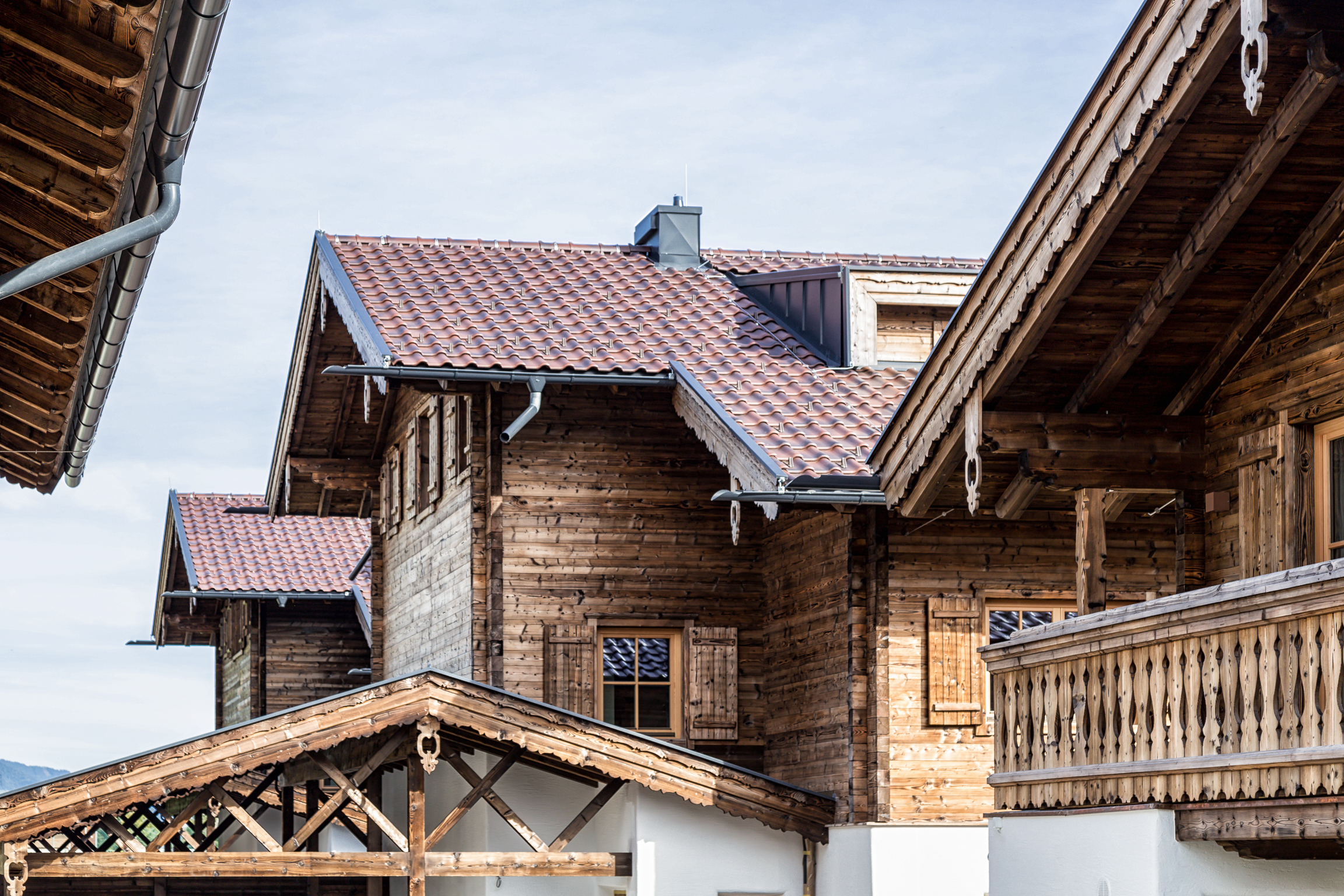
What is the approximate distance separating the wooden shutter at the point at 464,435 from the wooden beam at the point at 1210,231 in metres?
7.36

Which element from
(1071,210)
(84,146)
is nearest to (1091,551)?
(1071,210)

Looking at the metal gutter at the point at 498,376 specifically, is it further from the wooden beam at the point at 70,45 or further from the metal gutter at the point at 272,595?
the metal gutter at the point at 272,595

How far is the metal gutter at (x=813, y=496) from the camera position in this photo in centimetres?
1416

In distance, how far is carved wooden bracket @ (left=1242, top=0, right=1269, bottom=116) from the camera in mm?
8273

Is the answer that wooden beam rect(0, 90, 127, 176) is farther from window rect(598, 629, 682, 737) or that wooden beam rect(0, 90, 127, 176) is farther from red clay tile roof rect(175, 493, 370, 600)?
red clay tile roof rect(175, 493, 370, 600)

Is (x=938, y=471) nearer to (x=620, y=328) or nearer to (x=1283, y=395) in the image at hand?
(x=1283, y=395)

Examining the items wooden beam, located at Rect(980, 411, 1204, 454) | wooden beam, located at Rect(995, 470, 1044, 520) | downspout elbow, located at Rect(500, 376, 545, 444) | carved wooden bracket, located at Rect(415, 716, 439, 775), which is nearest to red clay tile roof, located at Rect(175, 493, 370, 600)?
downspout elbow, located at Rect(500, 376, 545, 444)

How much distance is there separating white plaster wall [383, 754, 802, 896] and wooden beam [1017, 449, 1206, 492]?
522cm

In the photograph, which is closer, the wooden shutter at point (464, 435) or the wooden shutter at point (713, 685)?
the wooden shutter at point (713, 685)

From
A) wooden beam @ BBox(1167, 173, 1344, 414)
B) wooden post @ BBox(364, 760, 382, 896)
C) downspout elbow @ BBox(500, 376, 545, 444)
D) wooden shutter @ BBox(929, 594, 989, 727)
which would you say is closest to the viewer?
wooden beam @ BBox(1167, 173, 1344, 414)

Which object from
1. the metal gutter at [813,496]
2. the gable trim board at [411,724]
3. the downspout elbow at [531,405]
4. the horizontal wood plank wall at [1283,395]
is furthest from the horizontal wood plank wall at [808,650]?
the horizontal wood plank wall at [1283,395]

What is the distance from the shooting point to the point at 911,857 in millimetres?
14867

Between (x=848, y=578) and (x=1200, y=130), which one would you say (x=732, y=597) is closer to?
(x=848, y=578)

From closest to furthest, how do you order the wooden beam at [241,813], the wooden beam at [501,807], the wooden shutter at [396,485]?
the wooden beam at [241,813] → the wooden beam at [501,807] → the wooden shutter at [396,485]
